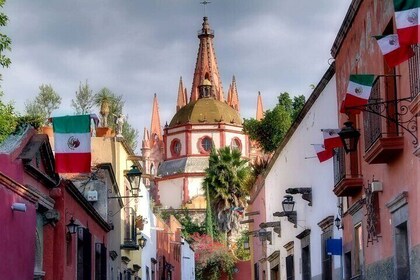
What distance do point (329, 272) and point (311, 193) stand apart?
270 centimetres

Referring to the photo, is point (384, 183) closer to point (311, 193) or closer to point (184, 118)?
point (311, 193)

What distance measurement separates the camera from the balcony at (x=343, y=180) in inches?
683

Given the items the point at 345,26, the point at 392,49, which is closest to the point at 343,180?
the point at 345,26

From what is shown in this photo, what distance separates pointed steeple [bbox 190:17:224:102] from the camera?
102m

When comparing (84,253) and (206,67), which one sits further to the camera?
(206,67)

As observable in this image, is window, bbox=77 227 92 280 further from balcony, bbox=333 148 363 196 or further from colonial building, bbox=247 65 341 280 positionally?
balcony, bbox=333 148 363 196

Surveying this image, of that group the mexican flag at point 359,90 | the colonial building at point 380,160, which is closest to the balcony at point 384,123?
the colonial building at point 380,160

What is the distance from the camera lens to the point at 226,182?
70312mm

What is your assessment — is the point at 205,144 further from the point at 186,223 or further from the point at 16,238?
the point at 16,238

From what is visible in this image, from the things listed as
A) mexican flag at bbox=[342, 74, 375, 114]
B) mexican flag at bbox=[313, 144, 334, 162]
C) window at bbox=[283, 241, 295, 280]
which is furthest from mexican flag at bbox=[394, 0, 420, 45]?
window at bbox=[283, 241, 295, 280]

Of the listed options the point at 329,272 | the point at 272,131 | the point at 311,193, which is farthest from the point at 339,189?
the point at 272,131

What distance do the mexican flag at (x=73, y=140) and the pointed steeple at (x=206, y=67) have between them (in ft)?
275

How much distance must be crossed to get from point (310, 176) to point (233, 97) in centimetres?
8162

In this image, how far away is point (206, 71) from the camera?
10288 cm
